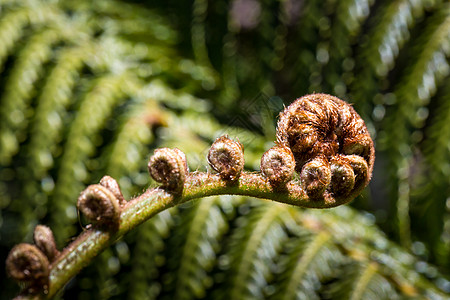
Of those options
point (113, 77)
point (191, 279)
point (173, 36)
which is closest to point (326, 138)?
point (191, 279)

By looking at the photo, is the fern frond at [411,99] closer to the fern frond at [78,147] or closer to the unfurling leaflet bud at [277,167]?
the fern frond at [78,147]

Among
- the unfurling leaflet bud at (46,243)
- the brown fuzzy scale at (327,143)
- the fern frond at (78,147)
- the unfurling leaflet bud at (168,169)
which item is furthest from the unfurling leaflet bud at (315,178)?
the fern frond at (78,147)

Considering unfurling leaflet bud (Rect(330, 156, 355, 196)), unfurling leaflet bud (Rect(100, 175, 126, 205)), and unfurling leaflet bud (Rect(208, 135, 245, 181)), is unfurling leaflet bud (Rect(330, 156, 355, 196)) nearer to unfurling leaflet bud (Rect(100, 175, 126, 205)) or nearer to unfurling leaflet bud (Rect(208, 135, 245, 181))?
unfurling leaflet bud (Rect(208, 135, 245, 181))

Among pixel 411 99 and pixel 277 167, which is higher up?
pixel 411 99

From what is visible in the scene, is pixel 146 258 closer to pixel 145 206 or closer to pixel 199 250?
pixel 199 250

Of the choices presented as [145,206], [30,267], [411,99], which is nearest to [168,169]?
[145,206]

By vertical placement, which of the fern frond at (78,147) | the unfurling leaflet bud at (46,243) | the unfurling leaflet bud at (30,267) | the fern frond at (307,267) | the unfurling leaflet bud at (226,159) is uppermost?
the fern frond at (78,147)

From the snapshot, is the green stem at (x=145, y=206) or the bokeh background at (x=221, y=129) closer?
the green stem at (x=145, y=206)
